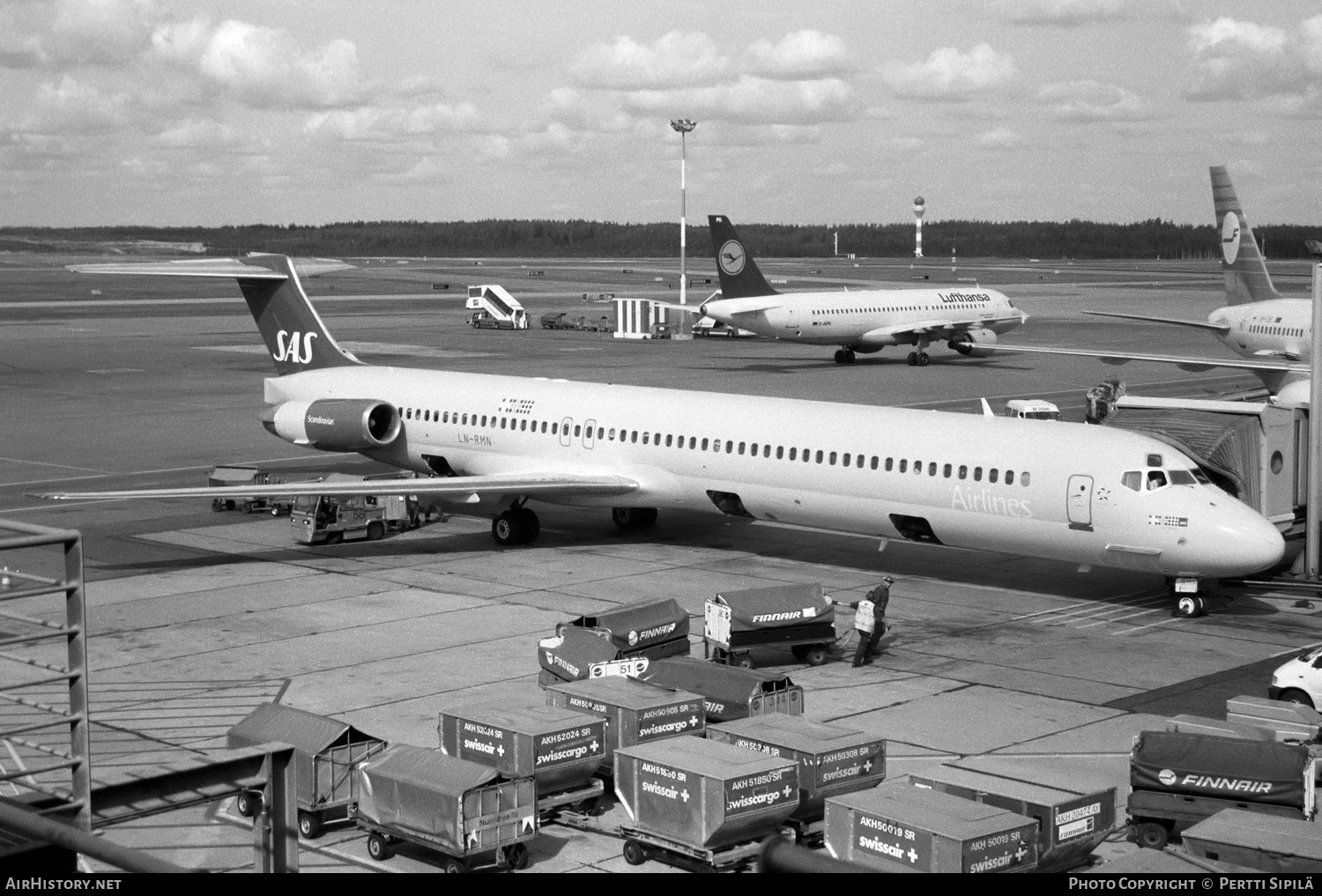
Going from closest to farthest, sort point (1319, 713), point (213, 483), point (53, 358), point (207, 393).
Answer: point (1319, 713), point (213, 483), point (207, 393), point (53, 358)

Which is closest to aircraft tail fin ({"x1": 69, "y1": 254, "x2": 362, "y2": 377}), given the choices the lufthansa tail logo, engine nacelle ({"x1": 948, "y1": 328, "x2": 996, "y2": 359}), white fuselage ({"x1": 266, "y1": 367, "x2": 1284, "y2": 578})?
the lufthansa tail logo

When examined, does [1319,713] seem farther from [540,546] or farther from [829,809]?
[540,546]

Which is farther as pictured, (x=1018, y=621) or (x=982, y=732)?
(x=1018, y=621)

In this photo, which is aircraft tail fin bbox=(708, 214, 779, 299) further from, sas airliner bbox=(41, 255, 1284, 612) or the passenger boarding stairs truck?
sas airliner bbox=(41, 255, 1284, 612)

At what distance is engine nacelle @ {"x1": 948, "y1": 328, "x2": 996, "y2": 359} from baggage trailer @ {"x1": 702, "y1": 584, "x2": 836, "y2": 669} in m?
50.2

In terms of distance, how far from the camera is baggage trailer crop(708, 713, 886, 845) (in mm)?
15500

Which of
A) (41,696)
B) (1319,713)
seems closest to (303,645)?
(41,696)

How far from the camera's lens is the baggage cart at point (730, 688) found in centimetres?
1850

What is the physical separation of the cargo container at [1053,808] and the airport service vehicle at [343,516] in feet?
58.6

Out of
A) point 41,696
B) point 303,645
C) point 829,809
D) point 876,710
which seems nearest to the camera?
point 829,809

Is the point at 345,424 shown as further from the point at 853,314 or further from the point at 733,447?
the point at 853,314

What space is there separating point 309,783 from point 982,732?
322 inches

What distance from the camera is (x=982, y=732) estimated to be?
18.7 meters

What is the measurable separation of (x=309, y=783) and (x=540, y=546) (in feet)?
51.6
